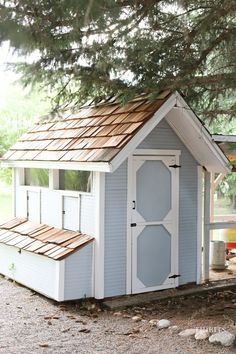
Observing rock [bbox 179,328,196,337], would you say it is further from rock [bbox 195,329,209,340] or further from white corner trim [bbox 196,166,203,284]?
white corner trim [bbox 196,166,203,284]

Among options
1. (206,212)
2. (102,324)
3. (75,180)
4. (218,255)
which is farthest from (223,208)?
(102,324)

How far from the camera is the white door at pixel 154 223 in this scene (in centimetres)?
843

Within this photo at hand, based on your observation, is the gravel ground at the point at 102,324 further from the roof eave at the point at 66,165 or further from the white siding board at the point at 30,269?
the roof eave at the point at 66,165

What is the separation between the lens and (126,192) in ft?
27.2

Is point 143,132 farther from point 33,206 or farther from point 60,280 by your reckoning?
point 33,206

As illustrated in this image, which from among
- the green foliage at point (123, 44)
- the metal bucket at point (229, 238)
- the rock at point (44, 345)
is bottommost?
the rock at point (44, 345)

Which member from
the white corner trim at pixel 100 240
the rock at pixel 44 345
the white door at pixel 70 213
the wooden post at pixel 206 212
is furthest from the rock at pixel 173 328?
the wooden post at pixel 206 212

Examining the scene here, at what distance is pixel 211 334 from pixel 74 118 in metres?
4.79

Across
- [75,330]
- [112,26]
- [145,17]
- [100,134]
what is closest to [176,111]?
[100,134]

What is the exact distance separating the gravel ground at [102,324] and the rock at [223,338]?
0.07m

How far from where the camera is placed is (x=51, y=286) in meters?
8.05

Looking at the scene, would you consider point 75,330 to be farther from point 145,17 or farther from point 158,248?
point 145,17

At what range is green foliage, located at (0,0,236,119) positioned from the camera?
4.76m

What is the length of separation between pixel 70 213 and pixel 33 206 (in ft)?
4.62
